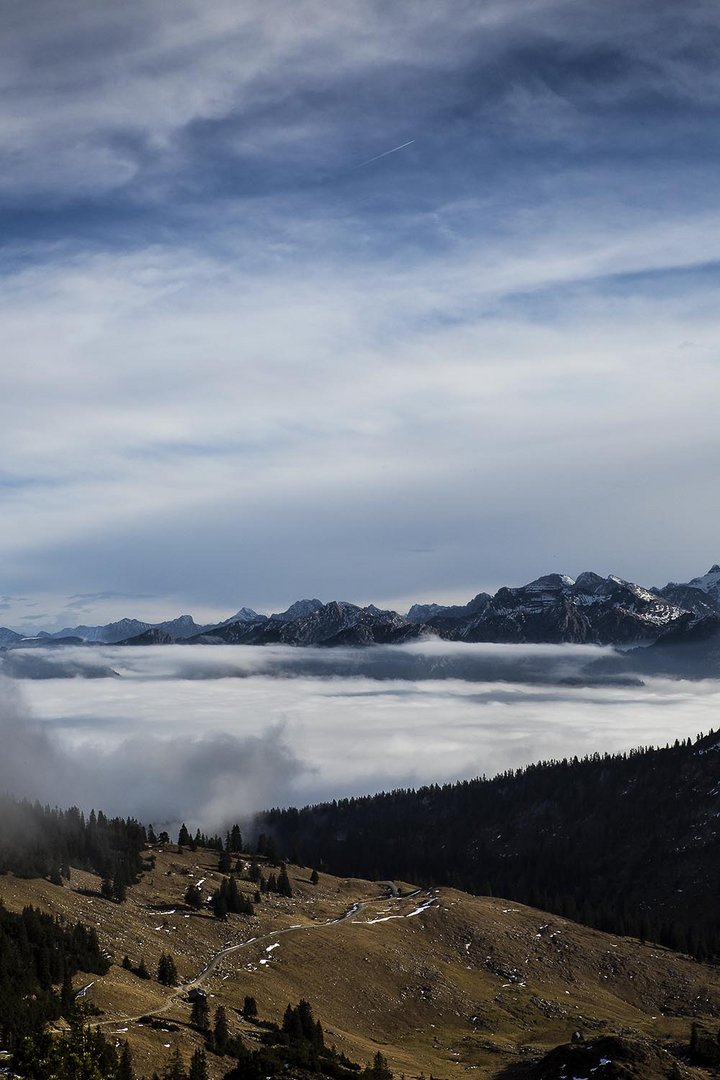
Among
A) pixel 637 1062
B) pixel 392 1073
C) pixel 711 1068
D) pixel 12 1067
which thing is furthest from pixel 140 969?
pixel 711 1068

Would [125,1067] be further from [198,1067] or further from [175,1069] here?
[198,1067]

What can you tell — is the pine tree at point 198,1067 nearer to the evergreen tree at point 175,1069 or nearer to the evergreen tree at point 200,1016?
the evergreen tree at point 175,1069

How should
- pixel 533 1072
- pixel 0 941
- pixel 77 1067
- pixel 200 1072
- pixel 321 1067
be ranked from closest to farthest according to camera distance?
1. pixel 77 1067
2. pixel 200 1072
3. pixel 321 1067
4. pixel 0 941
5. pixel 533 1072

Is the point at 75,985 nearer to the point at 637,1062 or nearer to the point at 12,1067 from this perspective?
the point at 12,1067

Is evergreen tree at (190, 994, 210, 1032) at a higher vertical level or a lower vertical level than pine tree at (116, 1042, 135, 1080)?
Result: lower

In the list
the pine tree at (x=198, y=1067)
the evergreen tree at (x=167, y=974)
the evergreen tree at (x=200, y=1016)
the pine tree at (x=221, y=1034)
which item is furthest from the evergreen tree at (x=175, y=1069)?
the evergreen tree at (x=167, y=974)

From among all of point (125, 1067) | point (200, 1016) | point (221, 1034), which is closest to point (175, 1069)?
point (125, 1067)

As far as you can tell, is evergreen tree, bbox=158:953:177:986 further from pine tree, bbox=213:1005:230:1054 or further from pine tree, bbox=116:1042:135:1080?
pine tree, bbox=116:1042:135:1080

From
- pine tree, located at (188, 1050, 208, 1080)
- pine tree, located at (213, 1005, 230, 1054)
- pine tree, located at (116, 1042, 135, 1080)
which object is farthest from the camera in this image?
pine tree, located at (213, 1005, 230, 1054)

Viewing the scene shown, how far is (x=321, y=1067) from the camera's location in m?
155

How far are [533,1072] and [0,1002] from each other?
99648 millimetres

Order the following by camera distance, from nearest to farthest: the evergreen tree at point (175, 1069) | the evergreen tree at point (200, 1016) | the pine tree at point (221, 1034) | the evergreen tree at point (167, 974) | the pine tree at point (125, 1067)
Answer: the pine tree at point (125, 1067), the evergreen tree at point (175, 1069), the pine tree at point (221, 1034), the evergreen tree at point (200, 1016), the evergreen tree at point (167, 974)

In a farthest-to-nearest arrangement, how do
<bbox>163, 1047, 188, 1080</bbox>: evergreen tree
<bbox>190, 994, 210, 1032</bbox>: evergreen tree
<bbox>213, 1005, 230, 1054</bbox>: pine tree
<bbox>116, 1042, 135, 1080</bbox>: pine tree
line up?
<bbox>190, 994, 210, 1032</bbox>: evergreen tree
<bbox>213, 1005, 230, 1054</bbox>: pine tree
<bbox>163, 1047, 188, 1080</bbox>: evergreen tree
<bbox>116, 1042, 135, 1080</bbox>: pine tree

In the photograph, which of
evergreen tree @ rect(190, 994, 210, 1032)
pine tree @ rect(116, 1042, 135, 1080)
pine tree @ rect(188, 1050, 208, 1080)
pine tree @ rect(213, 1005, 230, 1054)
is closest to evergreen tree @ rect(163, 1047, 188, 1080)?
pine tree @ rect(188, 1050, 208, 1080)
